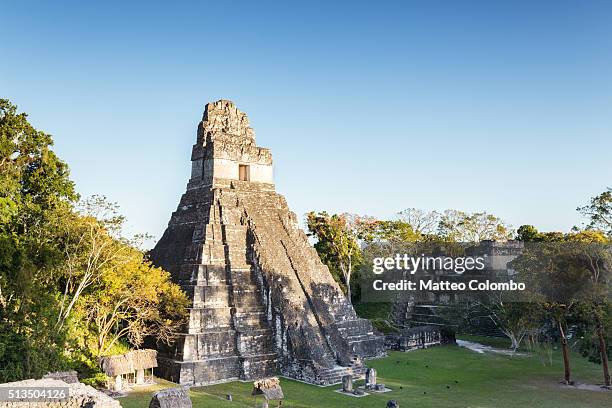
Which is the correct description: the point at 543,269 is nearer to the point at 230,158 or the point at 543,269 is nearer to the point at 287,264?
the point at 287,264

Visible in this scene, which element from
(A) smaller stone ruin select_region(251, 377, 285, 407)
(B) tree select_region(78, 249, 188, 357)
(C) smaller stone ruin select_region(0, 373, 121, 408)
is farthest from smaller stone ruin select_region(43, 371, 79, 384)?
(A) smaller stone ruin select_region(251, 377, 285, 407)

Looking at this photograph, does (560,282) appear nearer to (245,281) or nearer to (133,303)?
(245,281)

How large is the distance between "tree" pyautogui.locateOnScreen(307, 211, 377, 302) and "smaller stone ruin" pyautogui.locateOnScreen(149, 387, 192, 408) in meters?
23.2

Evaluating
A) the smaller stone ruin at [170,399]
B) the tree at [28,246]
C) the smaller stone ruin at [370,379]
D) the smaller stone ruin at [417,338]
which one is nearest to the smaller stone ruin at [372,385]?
the smaller stone ruin at [370,379]

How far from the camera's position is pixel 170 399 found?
12.0 m

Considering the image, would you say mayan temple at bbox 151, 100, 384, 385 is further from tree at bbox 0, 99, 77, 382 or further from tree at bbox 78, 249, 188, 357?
tree at bbox 0, 99, 77, 382

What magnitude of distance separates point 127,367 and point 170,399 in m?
4.63

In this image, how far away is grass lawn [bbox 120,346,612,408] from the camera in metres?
14.8

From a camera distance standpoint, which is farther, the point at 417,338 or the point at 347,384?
the point at 417,338

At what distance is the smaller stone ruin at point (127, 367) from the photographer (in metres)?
15.6

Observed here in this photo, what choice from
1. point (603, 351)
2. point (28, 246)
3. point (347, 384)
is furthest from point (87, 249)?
point (603, 351)

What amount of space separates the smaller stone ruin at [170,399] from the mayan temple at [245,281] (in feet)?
15.9

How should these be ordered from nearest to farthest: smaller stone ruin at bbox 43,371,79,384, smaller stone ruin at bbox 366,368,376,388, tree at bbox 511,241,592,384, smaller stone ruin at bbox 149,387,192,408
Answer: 1. smaller stone ruin at bbox 149,387,192,408
2. smaller stone ruin at bbox 43,371,79,384
3. smaller stone ruin at bbox 366,368,376,388
4. tree at bbox 511,241,592,384

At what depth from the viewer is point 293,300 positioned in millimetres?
19438
